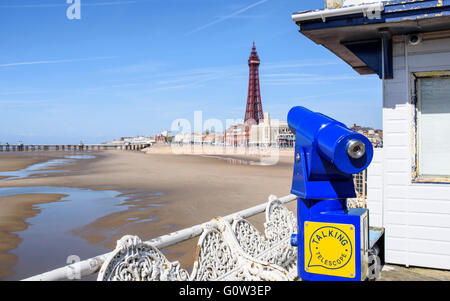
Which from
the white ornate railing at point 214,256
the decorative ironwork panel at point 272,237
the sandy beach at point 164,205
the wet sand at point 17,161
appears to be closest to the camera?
the white ornate railing at point 214,256

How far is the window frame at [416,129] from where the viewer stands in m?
3.92

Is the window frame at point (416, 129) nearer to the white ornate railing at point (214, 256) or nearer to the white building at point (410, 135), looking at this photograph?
the white building at point (410, 135)

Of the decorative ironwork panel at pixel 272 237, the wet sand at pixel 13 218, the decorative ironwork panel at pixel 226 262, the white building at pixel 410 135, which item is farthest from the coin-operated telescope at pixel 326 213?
the wet sand at pixel 13 218

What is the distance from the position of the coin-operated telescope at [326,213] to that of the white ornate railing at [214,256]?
271 mm

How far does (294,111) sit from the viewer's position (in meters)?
2.77

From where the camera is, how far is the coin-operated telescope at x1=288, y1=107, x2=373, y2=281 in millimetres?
2354

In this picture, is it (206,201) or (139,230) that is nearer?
(139,230)

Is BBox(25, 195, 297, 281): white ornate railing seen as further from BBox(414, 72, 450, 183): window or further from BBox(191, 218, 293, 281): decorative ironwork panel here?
BBox(414, 72, 450, 183): window

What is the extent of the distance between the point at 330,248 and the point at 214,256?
812mm
